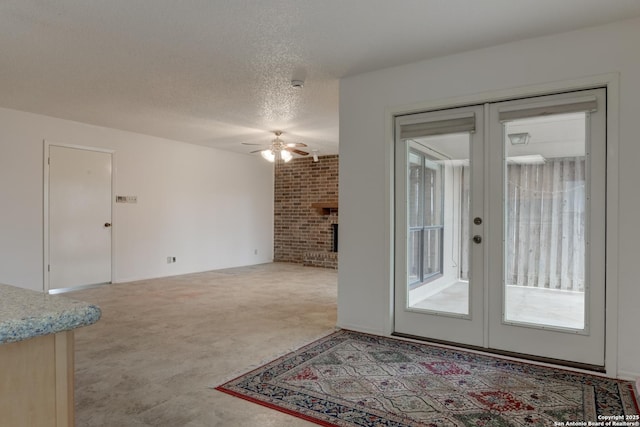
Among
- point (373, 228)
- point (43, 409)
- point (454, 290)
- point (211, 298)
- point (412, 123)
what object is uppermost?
point (412, 123)

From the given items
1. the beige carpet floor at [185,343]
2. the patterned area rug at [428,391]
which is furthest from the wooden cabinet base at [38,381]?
the patterned area rug at [428,391]

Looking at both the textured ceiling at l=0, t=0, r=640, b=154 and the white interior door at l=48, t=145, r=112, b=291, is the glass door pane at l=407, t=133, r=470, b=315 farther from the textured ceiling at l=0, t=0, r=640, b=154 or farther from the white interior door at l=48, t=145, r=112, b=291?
the white interior door at l=48, t=145, r=112, b=291

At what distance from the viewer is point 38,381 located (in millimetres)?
792

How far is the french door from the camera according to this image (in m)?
2.80

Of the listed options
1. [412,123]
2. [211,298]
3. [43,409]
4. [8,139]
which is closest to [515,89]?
[412,123]

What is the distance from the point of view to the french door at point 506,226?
9.18ft

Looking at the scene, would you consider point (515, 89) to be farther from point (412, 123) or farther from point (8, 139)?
point (8, 139)

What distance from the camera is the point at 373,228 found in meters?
3.57

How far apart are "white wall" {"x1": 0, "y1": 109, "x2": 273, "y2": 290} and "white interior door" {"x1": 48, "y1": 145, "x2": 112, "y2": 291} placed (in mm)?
141

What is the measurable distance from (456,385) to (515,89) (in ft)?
7.03

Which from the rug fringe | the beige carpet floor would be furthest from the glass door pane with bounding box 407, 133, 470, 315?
the beige carpet floor

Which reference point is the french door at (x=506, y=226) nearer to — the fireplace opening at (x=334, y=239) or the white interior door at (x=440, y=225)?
the white interior door at (x=440, y=225)

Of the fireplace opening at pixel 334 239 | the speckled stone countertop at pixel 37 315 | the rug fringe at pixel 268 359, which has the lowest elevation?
the rug fringe at pixel 268 359

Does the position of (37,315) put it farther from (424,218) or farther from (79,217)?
(79,217)
